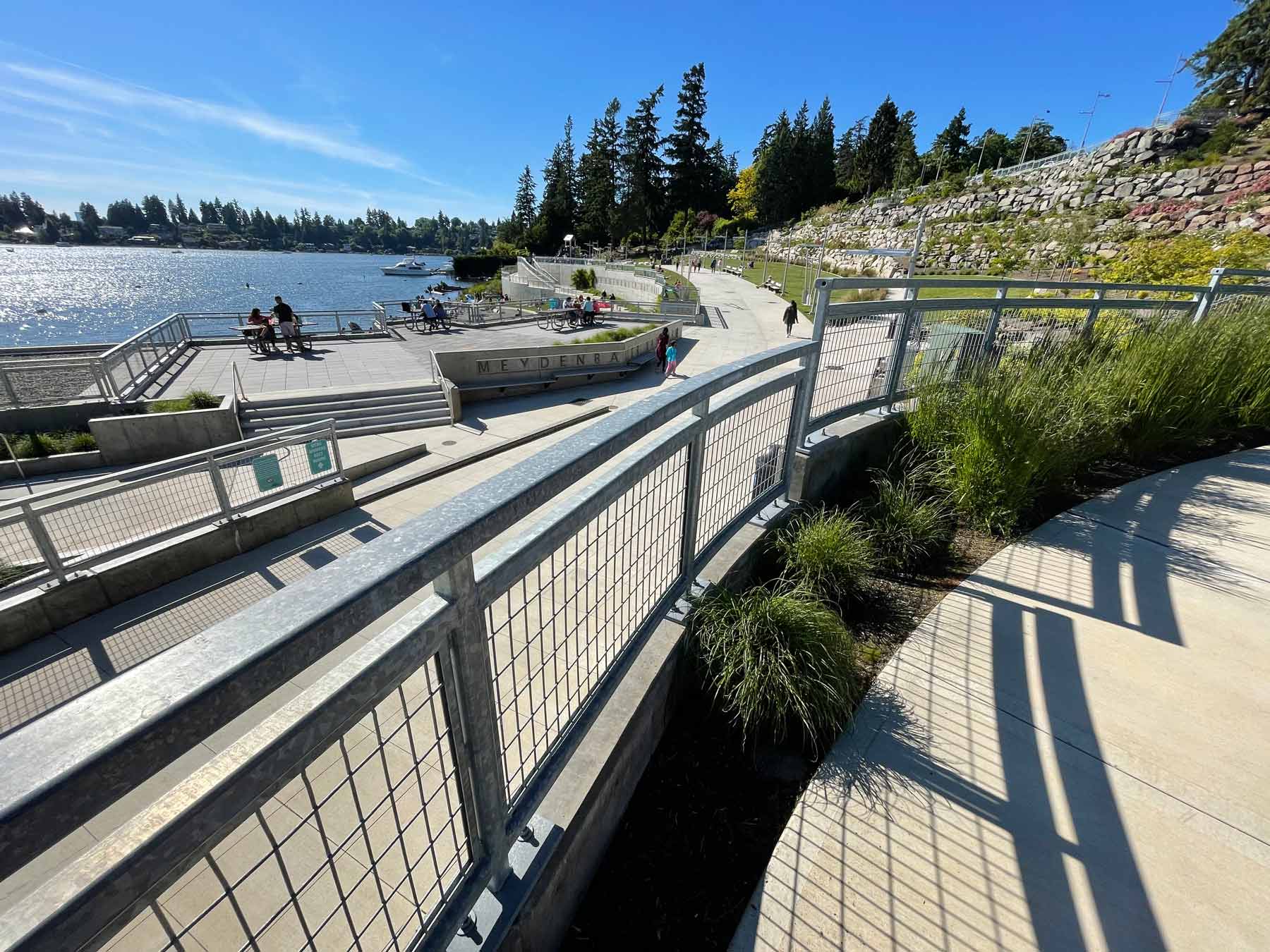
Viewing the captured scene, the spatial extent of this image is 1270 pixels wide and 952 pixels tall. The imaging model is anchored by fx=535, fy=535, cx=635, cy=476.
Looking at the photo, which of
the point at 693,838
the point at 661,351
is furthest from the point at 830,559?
the point at 661,351

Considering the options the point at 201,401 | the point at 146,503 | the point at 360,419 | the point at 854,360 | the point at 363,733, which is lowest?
the point at 360,419

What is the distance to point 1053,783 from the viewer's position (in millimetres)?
2596

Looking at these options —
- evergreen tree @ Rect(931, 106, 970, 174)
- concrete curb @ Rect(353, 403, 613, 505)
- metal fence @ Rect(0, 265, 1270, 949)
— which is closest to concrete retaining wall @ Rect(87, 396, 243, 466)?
concrete curb @ Rect(353, 403, 613, 505)

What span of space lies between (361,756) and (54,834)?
12.4ft

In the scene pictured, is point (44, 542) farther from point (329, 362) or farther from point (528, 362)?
point (329, 362)

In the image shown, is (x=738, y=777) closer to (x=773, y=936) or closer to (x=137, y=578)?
(x=773, y=936)

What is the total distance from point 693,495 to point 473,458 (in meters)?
8.72

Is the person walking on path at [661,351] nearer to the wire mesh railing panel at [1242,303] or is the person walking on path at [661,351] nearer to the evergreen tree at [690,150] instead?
the wire mesh railing panel at [1242,303]

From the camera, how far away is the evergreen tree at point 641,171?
7094 cm

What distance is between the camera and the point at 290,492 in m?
8.09

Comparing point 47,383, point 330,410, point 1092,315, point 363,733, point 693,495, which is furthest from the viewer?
point 330,410

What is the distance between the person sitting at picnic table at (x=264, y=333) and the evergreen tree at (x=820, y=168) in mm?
82610

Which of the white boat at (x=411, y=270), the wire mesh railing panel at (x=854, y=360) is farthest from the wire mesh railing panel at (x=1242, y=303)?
the white boat at (x=411, y=270)

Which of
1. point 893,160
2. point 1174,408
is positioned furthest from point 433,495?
point 893,160
